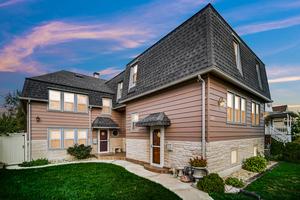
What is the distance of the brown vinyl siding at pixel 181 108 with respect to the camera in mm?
7801

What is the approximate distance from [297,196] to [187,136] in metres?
4.11

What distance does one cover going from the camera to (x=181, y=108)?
8602mm

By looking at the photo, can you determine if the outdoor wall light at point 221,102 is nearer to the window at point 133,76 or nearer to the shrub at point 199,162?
the shrub at point 199,162

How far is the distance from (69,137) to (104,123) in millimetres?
2998

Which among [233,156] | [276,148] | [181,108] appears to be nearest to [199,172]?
[181,108]

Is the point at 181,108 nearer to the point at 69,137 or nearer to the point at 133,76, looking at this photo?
the point at 133,76

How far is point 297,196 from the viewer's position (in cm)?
595

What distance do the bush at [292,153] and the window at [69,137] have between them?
1650cm

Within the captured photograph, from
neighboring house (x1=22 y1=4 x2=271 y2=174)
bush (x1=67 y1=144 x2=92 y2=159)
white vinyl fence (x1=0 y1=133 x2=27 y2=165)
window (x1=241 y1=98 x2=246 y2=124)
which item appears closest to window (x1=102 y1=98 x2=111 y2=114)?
neighboring house (x1=22 y1=4 x2=271 y2=174)

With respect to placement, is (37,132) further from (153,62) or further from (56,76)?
(153,62)

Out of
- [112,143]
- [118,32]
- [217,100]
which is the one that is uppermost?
[118,32]

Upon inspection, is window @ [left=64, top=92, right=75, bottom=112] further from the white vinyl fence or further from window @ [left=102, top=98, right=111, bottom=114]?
the white vinyl fence

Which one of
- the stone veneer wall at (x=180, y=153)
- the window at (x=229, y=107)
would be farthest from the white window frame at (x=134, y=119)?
the window at (x=229, y=107)

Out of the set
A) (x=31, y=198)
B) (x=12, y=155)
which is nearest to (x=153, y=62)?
(x=31, y=198)
